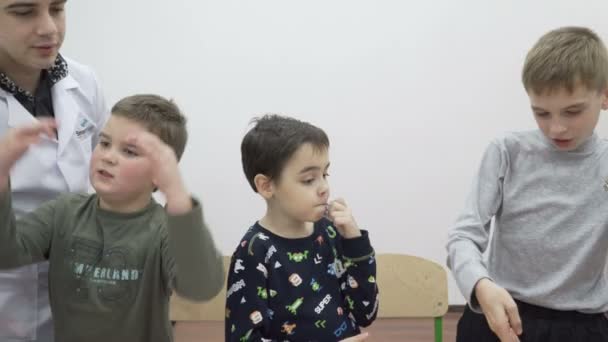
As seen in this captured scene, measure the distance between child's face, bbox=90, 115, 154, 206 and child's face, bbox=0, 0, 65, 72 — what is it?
0.21 metres

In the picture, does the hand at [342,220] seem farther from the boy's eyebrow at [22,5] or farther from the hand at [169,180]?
the boy's eyebrow at [22,5]

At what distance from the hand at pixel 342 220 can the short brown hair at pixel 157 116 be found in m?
0.38

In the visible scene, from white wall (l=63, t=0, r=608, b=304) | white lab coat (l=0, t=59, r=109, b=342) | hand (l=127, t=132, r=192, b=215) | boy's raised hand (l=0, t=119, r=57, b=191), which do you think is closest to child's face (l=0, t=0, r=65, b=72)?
white lab coat (l=0, t=59, r=109, b=342)

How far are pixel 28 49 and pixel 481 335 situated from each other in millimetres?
1247

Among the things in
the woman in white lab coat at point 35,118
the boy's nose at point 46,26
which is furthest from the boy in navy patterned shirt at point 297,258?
the boy's nose at point 46,26

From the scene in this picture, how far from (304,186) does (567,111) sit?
2.05 ft

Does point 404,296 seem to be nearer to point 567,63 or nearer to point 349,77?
point 567,63

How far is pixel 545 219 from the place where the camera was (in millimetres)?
1585

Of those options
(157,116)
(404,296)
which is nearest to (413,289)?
(404,296)

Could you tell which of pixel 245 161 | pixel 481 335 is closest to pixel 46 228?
pixel 245 161

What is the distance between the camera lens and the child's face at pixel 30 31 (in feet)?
4.46

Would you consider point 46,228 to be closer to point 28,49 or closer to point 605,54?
point 28,49

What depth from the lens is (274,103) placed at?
4121mm

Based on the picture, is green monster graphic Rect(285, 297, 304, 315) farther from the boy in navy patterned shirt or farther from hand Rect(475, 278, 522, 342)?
hand Rect(475, 278, 522, 342)
